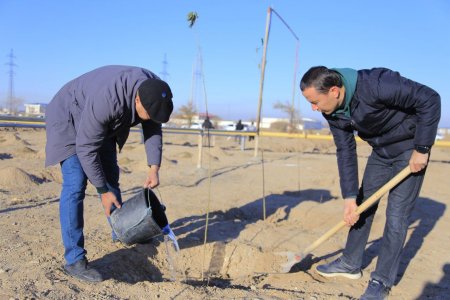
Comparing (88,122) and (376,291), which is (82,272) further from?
(376,291)

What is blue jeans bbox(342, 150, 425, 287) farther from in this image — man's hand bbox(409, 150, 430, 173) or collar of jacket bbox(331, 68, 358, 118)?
collar of jacket bbox(331, 68, 358, 118)

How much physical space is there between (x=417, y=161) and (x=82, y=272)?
2306 mm

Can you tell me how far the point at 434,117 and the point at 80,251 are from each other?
2466 millimetres

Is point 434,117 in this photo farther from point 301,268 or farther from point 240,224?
point 240,224

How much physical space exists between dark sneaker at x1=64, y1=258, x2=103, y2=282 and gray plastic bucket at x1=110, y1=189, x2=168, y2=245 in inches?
13.7

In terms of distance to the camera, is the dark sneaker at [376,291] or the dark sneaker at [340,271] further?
the dark sneaker at [340,271]

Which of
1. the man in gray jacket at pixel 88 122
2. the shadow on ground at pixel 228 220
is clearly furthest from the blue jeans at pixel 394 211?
the man in gray jacket at pixel 88 122

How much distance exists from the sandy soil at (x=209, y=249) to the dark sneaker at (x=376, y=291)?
13 cm

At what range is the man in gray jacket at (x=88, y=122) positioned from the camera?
2.62 meters

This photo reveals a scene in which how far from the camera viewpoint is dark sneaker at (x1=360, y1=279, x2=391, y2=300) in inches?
116

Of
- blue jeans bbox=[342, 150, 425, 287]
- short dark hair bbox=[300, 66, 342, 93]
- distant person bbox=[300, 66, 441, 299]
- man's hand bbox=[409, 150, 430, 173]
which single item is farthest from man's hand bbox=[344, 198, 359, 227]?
short dark hair bbox=[300, 66, 342, 93]

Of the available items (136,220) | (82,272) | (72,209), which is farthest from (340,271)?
(72,209)

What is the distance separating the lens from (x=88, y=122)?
263 centimetres

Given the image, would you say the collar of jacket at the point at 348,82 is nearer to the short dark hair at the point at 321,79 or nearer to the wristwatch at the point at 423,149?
the short dark hair at the point at 321,79
